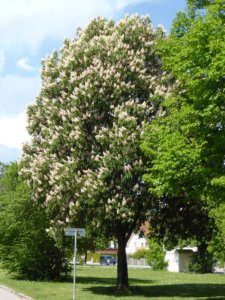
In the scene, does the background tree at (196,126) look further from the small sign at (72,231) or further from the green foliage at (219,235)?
the green foliage at (219,235)

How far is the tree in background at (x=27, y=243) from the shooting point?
87.9 ft

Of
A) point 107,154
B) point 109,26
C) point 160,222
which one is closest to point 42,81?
point 109,26

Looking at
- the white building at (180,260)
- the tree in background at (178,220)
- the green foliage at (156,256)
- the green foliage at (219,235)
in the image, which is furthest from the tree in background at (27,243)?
the green foliage at (156,256)

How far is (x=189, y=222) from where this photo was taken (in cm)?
2077

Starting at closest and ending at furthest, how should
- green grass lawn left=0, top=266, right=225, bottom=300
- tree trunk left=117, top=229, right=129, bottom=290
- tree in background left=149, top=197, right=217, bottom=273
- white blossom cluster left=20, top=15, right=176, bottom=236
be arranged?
white blossom cluster left=20, top=15, right=176, bottom=236 < green grass lawn left=0, top=266, right=225, bottom=300 < tree in background left=149, top=197, right=217, bottom=273 < tree trunk left=117, top=229, right=129, bottom=290

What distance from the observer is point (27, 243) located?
88.5 ft

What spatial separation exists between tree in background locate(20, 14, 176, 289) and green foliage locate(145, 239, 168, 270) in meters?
30.9

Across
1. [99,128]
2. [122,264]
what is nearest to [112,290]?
[122,264]

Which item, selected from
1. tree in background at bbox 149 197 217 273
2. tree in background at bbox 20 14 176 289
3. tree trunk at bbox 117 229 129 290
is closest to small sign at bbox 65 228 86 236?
tree in background at bbox 20 14 176 289

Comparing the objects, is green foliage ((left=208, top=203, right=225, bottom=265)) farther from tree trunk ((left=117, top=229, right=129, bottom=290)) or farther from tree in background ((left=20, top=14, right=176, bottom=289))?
tree in background ((left=20, top=14, right=176, bottom=289))

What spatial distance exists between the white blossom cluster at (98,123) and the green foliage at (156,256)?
3311 centimetres

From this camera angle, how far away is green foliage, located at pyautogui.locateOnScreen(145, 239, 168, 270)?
50.3m

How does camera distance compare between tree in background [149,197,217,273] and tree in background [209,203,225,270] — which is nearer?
tree in background [149,197,217,273]

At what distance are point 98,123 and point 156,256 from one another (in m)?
36.0
